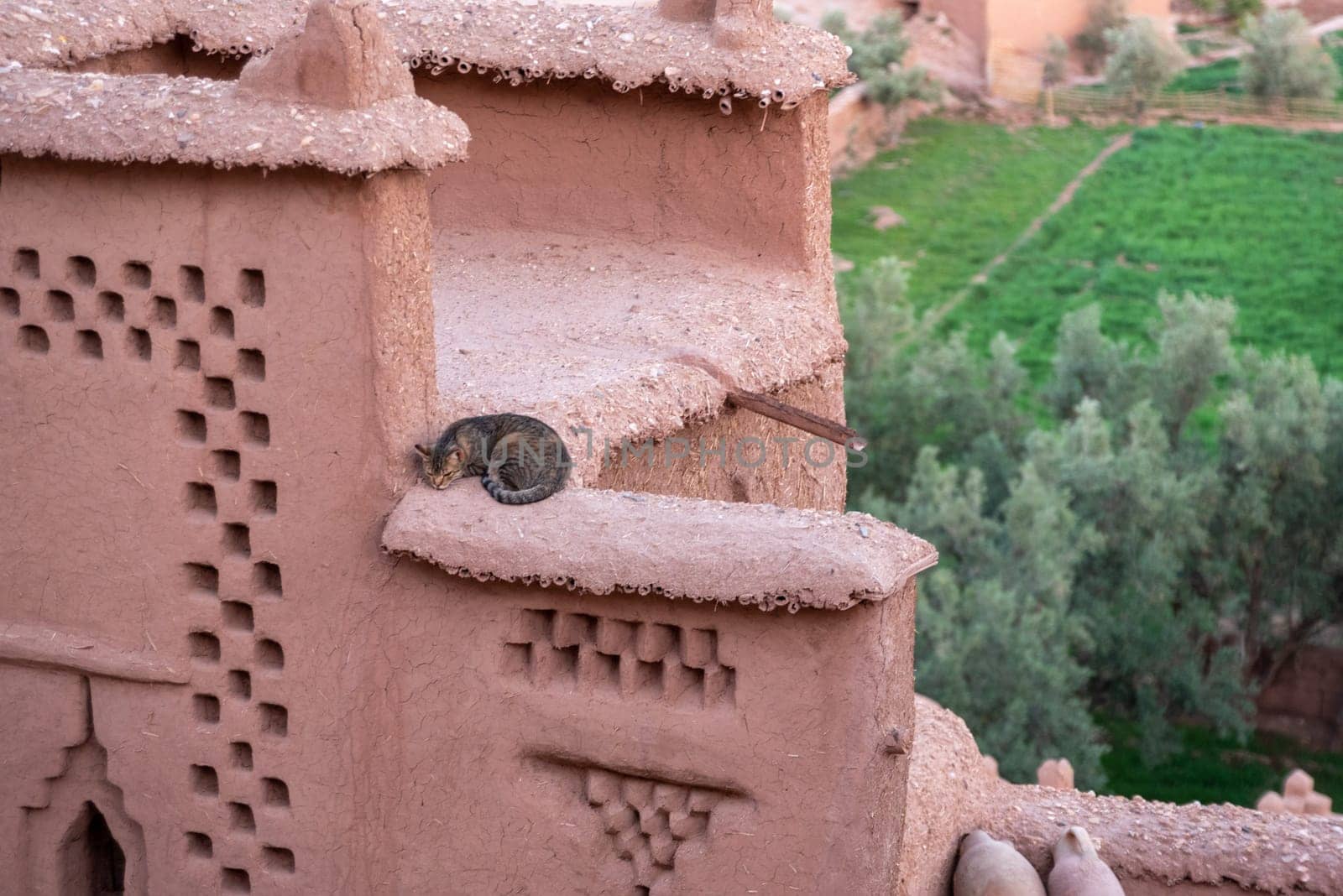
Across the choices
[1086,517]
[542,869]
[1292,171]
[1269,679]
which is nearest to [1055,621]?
[1086,517]

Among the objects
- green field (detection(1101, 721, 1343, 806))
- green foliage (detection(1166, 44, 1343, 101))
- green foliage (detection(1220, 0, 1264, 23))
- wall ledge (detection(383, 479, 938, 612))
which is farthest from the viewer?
green foliage (detection(1220, 0, 1264, 23))

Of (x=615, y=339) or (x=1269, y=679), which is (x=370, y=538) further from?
(x=1269, y=679)

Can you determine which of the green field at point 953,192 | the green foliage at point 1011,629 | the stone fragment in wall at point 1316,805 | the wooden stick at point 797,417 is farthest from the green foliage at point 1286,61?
the wooden stick at point 797,417

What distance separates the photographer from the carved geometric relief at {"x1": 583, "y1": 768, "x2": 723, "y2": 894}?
18.7 feet

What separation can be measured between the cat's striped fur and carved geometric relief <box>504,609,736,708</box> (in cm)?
43

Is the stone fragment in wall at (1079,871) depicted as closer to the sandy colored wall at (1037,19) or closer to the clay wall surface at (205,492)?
the clay wall surface at (205,492)

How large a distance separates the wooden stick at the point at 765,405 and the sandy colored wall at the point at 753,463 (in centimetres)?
33

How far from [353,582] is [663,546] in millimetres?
1136

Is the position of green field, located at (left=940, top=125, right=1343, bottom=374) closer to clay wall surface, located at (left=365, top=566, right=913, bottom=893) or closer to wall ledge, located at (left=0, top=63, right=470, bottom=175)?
clay wall surface, located at (left=365, top=566, right=913, bottom=893)

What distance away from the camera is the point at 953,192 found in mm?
28094

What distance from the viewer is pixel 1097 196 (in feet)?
90.6

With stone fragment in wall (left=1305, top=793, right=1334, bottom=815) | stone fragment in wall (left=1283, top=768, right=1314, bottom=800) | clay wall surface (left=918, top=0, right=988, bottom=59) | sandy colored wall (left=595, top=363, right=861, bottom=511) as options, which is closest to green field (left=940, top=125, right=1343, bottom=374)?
clay wall surface (left=918, top=0, right=988, bottom=59)

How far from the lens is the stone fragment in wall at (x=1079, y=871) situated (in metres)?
6.69

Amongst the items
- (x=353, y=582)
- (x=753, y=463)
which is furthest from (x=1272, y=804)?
(x=353, y=582)
